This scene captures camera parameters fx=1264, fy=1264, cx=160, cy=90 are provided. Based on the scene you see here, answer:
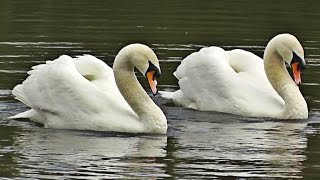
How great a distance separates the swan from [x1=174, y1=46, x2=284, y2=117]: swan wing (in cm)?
185

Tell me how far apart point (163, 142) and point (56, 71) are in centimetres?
174

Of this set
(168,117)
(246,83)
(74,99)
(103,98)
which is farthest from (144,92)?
(246,83)

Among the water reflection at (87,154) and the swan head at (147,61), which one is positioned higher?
the swan head at (147,61)

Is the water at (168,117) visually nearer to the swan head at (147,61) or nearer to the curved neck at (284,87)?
the curved neck at (284,87)

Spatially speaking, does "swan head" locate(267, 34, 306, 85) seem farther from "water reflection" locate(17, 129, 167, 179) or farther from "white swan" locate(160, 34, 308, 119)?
"water reflection" locate(17, 129, 167, 179)

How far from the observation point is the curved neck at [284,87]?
53.2 feet

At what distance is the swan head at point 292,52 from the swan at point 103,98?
229cm

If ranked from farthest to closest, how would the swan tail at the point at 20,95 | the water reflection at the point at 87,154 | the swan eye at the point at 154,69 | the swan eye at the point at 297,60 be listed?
the swan eye at the point at 297,60, the swan tail at the point at 20,95, the swan eye at the point at 154,69, the water reflection at the point at 87,154

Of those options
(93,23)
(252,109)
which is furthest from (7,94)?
(93,23)

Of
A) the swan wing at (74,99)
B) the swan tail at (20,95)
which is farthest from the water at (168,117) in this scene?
the swan tail at (20,95)

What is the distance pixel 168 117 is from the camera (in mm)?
16156

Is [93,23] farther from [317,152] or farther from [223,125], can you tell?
[317,152]

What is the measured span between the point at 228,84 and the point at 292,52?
97cm

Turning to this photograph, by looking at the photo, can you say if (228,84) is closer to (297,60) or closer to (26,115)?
(297,60)
